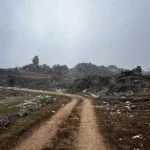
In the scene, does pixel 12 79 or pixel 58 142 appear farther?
pixel 12 79

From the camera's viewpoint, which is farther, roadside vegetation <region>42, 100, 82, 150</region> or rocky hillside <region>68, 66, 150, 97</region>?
rocky hillside <region>68, 66, 150, 97</region>

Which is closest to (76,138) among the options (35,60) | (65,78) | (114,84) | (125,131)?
(125,131)

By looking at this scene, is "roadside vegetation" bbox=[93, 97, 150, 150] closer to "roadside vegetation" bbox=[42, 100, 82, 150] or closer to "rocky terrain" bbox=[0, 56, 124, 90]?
"roadside vegetation" bbox=[42, 100, 82, 150]

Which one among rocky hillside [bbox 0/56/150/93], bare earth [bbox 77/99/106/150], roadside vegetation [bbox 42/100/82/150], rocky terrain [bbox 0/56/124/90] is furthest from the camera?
rocky terrain [bbox 0/56/124/90]

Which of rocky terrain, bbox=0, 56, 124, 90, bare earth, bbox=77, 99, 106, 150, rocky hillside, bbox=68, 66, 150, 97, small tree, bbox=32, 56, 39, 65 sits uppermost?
small tree, bbox=32, 56, 39, 65

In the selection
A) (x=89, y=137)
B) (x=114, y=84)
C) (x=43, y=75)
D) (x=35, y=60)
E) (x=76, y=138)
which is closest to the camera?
(x=76, y=138)

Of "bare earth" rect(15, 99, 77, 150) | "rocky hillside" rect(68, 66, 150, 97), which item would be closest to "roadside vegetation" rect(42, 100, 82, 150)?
"bare earth" rect(15, 99, 77, 150)

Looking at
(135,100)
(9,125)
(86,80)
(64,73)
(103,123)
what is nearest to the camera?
(9,125)

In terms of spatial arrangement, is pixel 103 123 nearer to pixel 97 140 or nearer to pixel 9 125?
pixel 97 140

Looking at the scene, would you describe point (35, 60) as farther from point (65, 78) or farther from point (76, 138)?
point (76, 138)

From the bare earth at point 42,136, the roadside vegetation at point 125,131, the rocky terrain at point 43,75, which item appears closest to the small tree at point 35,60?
the rocky terrain at point 43,75

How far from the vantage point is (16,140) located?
24.5 meters

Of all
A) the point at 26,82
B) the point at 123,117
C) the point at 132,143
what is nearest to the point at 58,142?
the point at 132,143

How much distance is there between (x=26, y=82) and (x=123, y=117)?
3911 inches
